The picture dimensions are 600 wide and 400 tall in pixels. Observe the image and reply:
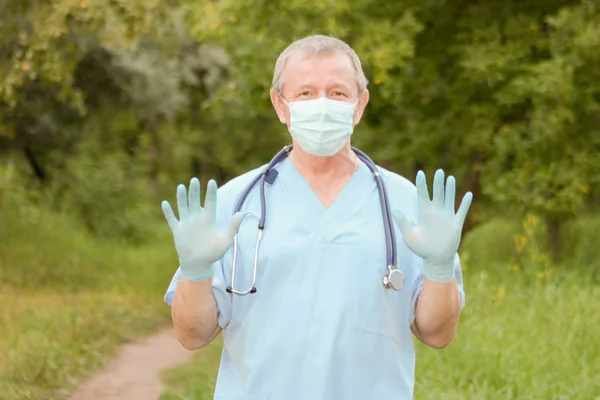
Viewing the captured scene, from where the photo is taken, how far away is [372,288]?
2.43 meters

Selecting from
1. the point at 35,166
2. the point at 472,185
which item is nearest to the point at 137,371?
the point at 472,185

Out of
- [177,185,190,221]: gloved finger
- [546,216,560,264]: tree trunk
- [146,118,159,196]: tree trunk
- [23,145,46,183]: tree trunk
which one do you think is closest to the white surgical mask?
[177,185,190,221]: gloved finger

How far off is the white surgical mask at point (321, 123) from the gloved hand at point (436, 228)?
329mm

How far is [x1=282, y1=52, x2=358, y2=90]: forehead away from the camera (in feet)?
8.41

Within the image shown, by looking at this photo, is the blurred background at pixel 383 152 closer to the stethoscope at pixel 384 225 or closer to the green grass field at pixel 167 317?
the green grass field at pixel 167 317

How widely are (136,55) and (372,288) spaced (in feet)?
37.8

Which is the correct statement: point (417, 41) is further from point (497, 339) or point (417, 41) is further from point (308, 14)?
point (497, 339)

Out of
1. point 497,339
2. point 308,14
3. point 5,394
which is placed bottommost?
point 5,394

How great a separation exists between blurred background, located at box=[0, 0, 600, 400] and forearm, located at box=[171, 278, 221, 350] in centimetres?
308

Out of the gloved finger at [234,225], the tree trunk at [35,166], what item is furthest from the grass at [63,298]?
the gloved finger at [234,225]

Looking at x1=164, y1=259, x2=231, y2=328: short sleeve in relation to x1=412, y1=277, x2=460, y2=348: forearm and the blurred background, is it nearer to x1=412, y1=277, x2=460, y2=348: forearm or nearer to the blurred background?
x1=412, y1=277, x2=460, y2=348: forearm

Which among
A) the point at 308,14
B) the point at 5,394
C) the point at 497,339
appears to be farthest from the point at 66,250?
the point at 497,339

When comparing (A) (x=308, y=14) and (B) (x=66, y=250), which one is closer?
(A) (x=308, y=14)

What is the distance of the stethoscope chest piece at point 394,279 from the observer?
94.3 inches
